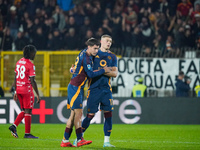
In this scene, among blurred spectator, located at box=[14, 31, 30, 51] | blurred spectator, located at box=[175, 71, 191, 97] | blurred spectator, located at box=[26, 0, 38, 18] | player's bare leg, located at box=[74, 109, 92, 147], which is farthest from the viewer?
blurred spectator, located at box=[26, 0, 38, 18]

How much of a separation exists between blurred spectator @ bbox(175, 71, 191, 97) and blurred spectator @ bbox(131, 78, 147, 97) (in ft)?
3.55

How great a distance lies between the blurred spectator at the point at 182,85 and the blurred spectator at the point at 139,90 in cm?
108

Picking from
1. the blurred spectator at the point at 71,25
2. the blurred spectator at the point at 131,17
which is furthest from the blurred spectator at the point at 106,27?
the blurred spectator at the point at 71,25

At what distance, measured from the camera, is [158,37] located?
17.7 m

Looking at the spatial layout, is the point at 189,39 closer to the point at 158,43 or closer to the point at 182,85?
the point at 158,43

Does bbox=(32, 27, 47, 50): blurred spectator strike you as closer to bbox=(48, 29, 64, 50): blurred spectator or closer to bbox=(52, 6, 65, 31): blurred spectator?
bbox=(48, 29, 64, 50): blurred spectator

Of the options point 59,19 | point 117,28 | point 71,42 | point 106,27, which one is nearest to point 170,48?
point 117,28

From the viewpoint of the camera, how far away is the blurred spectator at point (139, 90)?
1508 centimetres

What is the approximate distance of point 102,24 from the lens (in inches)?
725

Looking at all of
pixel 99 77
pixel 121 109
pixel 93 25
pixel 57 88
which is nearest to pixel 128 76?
pixel 121 109

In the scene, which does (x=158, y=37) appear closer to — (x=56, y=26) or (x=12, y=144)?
(x=56, y=26)

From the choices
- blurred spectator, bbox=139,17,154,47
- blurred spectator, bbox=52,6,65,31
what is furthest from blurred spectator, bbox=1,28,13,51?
blurred spectator, bbox=139,17,154,47

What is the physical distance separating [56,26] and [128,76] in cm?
464

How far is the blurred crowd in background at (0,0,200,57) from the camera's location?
1750 cm
